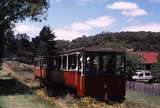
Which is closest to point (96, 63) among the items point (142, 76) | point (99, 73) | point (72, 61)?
point (99, 73)

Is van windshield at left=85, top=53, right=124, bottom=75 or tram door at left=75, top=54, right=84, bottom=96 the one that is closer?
tram door at left=75, top=54, right=84, bottom=96

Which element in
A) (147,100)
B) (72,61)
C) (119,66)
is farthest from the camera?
(147,100)

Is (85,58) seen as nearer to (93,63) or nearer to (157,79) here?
(93,63)

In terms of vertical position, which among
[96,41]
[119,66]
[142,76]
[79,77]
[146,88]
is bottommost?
[146,88]

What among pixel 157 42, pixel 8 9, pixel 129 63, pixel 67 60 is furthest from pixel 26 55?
pixel 67 60

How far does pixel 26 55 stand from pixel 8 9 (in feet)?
305

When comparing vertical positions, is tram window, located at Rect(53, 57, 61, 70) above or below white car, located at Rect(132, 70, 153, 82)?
above

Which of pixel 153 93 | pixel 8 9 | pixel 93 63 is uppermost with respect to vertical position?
pixel 8 9

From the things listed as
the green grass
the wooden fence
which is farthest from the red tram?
the wooden fence

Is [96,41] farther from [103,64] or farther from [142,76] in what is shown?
[103,64]

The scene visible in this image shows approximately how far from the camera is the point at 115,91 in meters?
23.9

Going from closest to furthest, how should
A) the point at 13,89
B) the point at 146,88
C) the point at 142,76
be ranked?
the point at 13,89 < the point at 146,88 < the point at 142,76

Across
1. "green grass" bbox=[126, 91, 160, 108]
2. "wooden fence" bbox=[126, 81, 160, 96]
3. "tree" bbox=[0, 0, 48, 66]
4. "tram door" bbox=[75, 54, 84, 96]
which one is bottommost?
"green grass" bbox=[126, 91, 160, 108]

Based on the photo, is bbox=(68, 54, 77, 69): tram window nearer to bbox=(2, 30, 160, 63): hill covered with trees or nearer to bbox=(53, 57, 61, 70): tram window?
bbox=(53, 57, 61, 70): tram window
